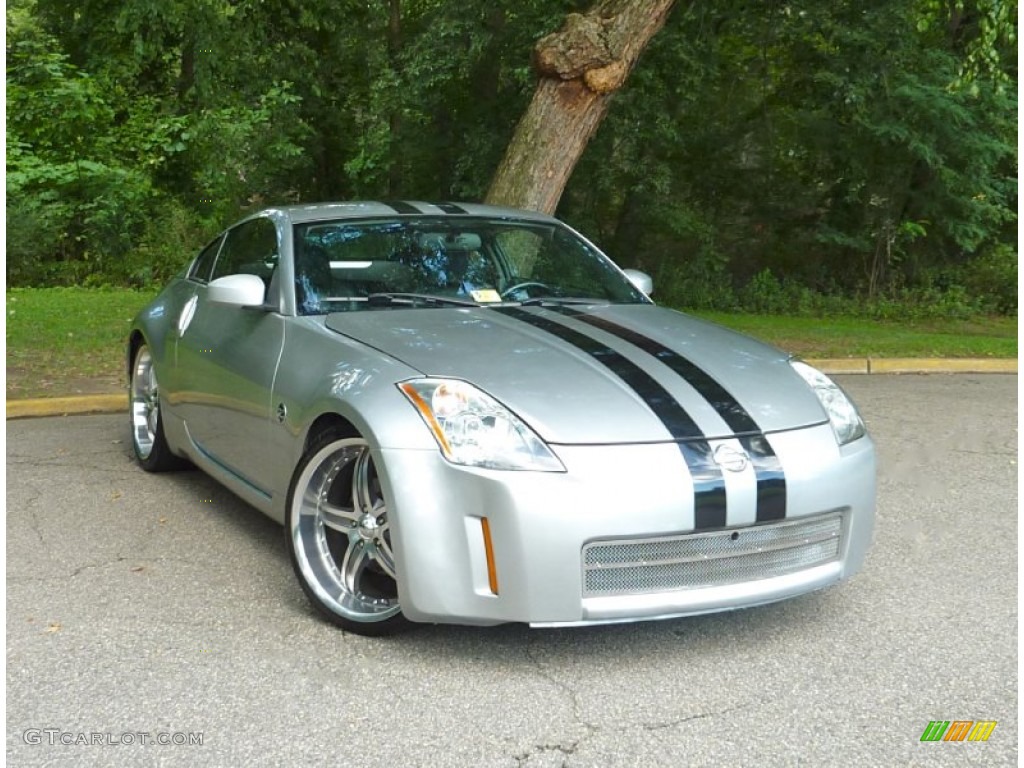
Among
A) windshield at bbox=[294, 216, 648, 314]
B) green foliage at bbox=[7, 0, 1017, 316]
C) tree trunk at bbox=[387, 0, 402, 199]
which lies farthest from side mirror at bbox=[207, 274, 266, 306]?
tree trunk at bbox=[387, 0, 402, 199]

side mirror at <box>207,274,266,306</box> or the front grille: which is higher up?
side mirror at <box>207,274,266,306</box>

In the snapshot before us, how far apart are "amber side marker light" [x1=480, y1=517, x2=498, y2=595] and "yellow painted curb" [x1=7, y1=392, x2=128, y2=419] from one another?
5330mm

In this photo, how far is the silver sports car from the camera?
11.4ft

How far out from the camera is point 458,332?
425 cm

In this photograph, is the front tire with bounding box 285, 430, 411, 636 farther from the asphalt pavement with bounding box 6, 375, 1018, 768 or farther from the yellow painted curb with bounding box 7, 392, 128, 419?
the yellow painted curb with bounding box 7, 392, 128, 419

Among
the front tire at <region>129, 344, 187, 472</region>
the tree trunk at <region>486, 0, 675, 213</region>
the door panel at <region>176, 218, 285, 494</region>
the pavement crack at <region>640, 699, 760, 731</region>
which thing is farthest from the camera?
the tree trunk at <region>486, 0, 675, 213</region>

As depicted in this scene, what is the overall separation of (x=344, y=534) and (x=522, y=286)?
1.41 metres

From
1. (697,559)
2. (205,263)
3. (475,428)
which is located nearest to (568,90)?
(205,263)

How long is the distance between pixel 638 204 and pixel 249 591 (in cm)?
1450

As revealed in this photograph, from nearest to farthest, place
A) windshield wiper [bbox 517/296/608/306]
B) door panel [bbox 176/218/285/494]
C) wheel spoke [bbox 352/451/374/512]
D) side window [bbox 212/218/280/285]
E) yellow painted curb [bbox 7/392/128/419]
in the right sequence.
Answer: wheel spoke [bbox 352/451/374/512] < door panel [bbox 176/218/285/494] < windshield wiper [bbox 517/296/608/306] < side window [bbox 212/218/280/285] < yellow painted curb [bbox 7/392/128/419]

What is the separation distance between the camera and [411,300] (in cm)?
466

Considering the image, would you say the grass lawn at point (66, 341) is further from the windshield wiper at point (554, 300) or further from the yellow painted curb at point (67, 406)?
the windshield wiper at point (554, 300)

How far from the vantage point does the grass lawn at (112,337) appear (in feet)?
29.7

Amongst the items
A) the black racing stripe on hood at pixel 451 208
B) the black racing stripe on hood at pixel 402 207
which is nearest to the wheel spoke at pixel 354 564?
the black racing stripe on hood at pixel 402 207
